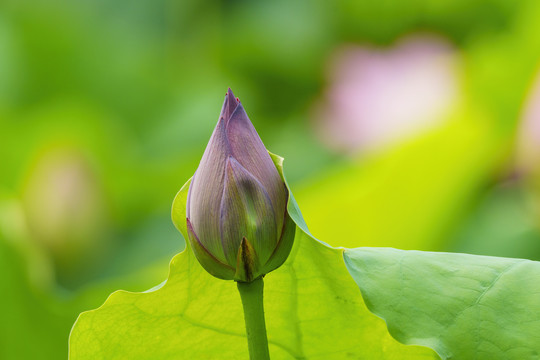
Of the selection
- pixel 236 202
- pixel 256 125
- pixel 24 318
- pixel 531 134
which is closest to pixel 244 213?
pixel 236 202

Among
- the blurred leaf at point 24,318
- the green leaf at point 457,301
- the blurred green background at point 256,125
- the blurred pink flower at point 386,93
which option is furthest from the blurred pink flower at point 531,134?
the green leaf at point 457,301

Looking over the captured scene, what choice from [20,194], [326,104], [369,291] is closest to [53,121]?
[20,194]

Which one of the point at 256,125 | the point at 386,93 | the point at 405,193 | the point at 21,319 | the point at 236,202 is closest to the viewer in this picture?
the point at 236,202

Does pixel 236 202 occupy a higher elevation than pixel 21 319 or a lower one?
higher

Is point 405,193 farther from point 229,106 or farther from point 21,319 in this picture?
point 229,106

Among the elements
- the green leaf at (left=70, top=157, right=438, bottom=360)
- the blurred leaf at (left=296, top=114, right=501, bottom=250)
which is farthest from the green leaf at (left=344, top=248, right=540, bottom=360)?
the blurred leaf at (left=296, top=114, right=501, bottom=250)

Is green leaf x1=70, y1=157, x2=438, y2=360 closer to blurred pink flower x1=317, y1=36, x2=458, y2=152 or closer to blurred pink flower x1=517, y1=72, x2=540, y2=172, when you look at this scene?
blurred pink flower x1=517, y1=72, x2=540, y2=172
